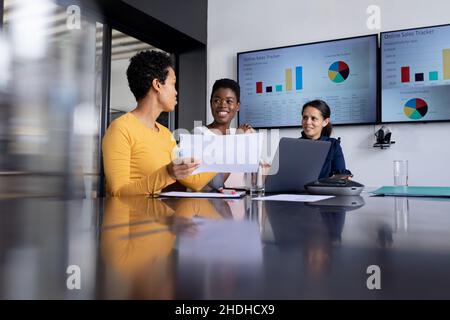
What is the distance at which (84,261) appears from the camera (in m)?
0.30

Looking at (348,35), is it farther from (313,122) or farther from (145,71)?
(145,71)

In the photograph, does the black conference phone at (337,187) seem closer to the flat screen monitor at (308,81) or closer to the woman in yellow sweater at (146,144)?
the woman in yellow sweater at (146,144)

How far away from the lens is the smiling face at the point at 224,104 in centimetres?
256

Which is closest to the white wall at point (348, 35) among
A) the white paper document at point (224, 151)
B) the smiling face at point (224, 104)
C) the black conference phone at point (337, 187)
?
the smiling face at point (224, 104)

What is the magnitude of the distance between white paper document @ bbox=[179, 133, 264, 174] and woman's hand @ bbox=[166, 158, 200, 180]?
2 cm

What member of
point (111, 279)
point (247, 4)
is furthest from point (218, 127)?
point (111, 279)

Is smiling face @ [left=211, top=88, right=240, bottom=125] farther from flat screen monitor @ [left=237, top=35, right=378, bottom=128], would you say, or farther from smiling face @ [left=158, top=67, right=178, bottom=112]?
flat screen monitor @ [left=237, top=35, right=378, bottom=128]

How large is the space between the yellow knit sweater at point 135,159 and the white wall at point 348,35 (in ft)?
6.40

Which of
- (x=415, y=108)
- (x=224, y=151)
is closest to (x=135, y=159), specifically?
(x=224, y=151)

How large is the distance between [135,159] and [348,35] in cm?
245
